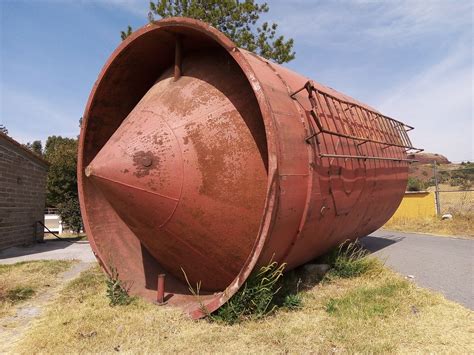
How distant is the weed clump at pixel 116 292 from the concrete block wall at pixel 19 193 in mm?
7190

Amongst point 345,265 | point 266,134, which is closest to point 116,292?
point 266,134

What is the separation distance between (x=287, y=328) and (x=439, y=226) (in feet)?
32.3

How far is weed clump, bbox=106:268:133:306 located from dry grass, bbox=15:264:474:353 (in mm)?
107

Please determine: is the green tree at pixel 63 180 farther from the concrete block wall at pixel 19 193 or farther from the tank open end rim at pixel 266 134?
the tank open end rim at pixel 266 134

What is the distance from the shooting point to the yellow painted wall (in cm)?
1355

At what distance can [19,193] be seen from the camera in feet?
36.3

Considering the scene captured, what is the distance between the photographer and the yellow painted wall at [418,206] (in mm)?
13555

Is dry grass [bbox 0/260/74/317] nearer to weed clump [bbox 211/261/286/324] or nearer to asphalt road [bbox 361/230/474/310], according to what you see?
weed clump [bbox 211/261/286/324]

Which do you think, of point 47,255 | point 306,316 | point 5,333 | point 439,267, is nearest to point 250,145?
point 306,316

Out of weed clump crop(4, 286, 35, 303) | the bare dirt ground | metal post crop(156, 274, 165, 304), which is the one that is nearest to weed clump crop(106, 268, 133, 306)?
metal post crop(156, 274, 165, 304)

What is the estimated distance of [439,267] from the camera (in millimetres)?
6297

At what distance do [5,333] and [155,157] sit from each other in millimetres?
2214

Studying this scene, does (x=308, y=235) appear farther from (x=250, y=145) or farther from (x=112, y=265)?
(x=112, y=265)

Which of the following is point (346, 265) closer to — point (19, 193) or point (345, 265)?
point (345, 265)
